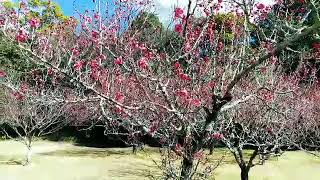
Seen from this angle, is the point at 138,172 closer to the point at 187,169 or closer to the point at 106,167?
the point at 106,167

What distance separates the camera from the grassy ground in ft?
54.5

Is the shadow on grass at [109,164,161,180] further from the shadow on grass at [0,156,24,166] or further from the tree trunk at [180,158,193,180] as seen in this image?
the tree trunk at [180,158,193,180]

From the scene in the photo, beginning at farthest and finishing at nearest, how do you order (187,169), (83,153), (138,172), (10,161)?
(83,153) < (10,161) < (138,172) < (187,169)

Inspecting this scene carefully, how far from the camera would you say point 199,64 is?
→ 29.0ft

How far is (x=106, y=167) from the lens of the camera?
19078 millimetres

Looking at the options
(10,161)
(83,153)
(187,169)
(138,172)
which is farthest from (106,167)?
(187,169)

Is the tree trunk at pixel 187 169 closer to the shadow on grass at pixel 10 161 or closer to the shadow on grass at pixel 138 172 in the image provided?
the shadow on grass at pixel 138 172

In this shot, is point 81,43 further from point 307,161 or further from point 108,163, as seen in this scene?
point 307,161

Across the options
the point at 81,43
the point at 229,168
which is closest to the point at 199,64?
the point at 81,43

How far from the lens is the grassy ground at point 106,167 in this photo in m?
16.6

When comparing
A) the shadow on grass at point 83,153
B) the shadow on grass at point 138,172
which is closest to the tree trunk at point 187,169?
the shadow on grass at point 138,172

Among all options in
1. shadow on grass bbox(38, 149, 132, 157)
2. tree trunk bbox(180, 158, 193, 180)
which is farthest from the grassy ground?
tree trunk bbox(180, 158, 193, 180)

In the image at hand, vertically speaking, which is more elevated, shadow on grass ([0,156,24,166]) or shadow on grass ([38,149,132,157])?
shadow on grass ([38,149,132,157])

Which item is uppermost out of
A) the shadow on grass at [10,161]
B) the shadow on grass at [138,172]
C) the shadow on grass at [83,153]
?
the shadow on grass at [83,153]
